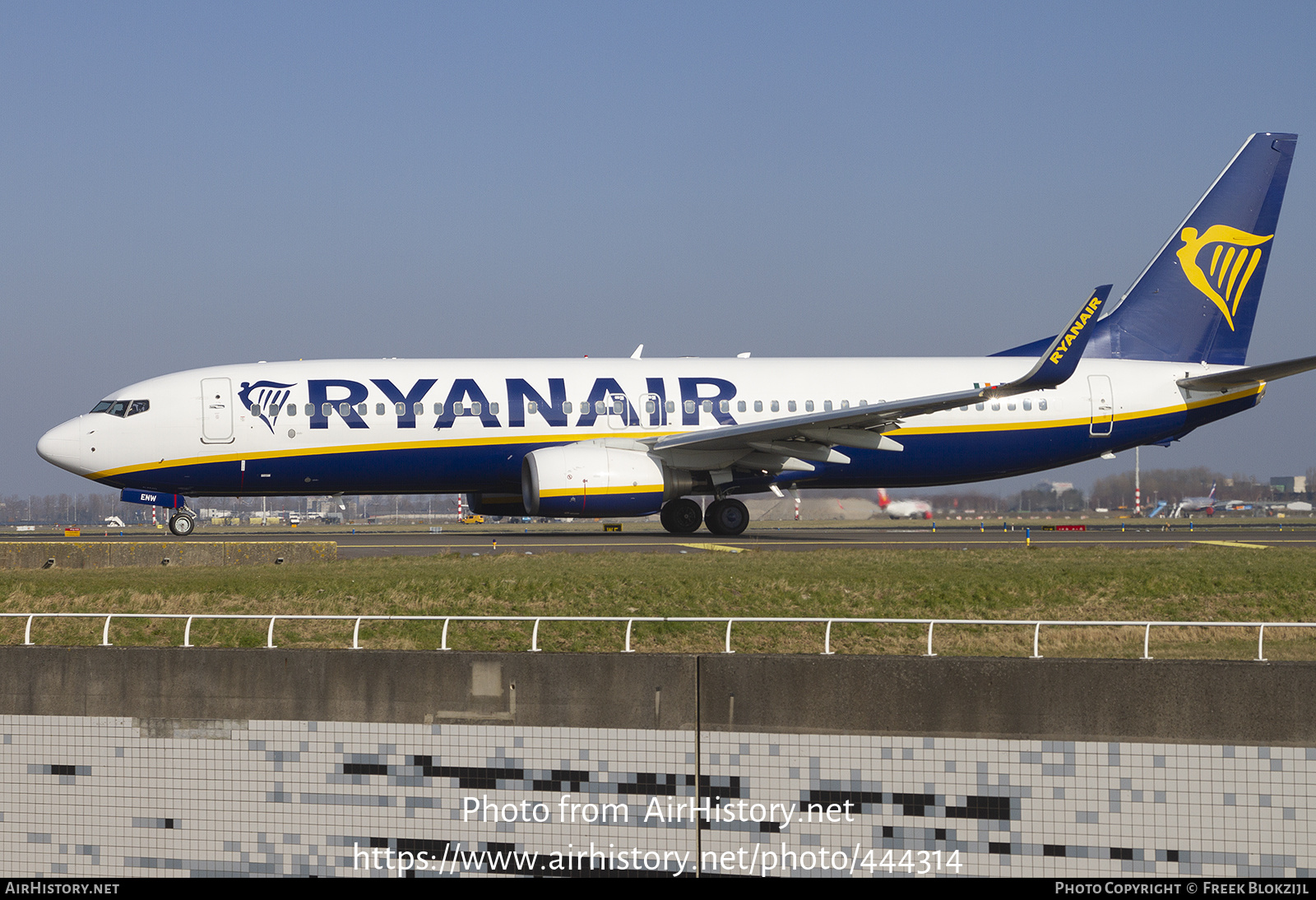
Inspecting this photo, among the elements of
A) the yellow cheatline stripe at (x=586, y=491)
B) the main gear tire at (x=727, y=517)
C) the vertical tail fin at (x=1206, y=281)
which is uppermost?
the vertical tail fin at (x=1206, y=281)

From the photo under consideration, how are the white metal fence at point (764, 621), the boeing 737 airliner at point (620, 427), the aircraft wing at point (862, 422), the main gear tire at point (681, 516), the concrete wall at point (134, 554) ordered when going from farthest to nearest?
the main gear tire at point (681, 516)
the boeing 737 airliner at point (620, 427)
the aircraft wing at point (862, 422)
the concrete wall at point (134, 554)
the white metal fence at point (764, 621)

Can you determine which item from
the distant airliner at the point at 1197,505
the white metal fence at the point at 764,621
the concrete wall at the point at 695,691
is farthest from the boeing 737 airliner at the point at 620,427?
the distant airliner at the point at 1197,505

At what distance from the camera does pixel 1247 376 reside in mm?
30031

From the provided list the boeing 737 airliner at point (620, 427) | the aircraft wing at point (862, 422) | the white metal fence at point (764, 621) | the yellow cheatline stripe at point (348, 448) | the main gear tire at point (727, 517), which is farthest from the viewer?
the main gear tire at point (727, 517)

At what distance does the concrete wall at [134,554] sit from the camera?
23.7 meters

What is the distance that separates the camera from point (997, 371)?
30.9 metres

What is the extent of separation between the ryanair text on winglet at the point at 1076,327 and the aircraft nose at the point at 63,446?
889 inches

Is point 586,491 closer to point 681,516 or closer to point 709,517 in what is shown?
point 681,516

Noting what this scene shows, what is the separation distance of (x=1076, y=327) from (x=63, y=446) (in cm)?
2346

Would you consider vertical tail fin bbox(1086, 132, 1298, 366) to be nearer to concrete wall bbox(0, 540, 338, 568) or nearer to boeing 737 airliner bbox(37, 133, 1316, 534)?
boeing 737 airliner bbox(37, 133, 1316, 534)

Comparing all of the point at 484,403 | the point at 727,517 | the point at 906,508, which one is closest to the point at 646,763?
the point at 727,517

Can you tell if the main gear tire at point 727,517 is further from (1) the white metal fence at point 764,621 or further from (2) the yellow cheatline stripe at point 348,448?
(1) the white metal fence at point 764,621
